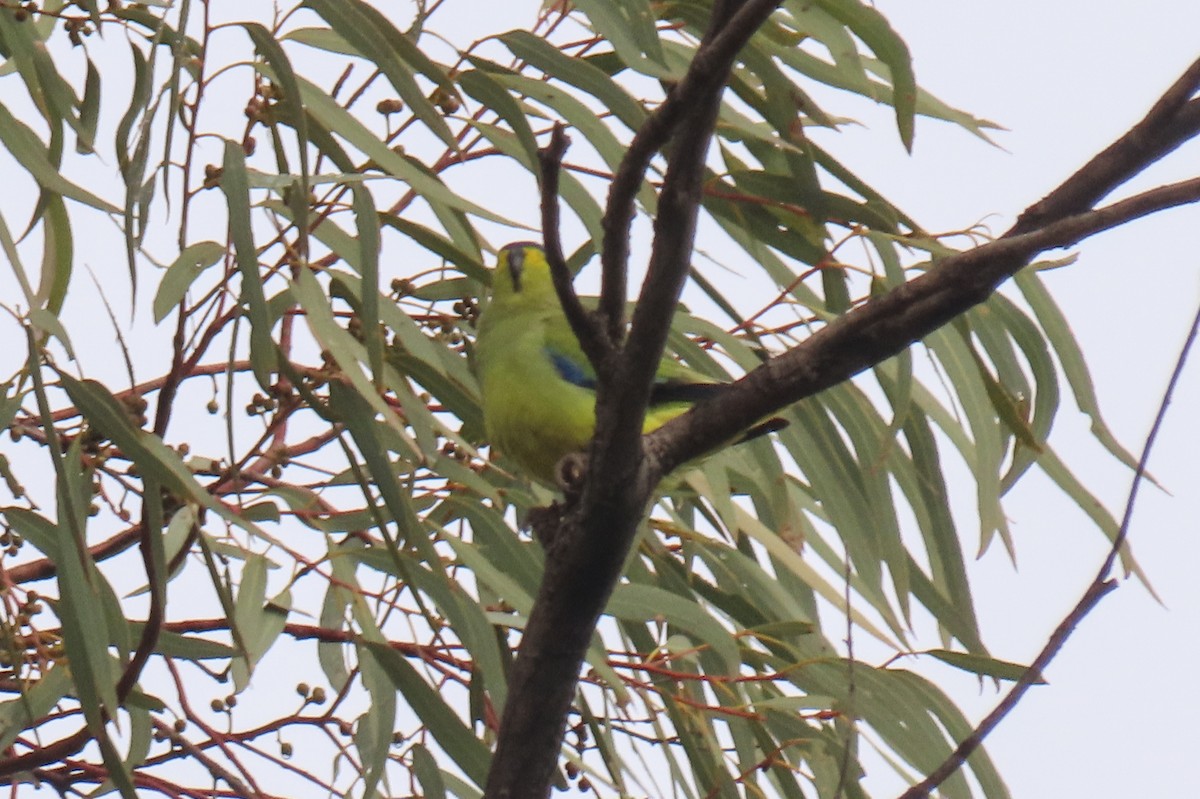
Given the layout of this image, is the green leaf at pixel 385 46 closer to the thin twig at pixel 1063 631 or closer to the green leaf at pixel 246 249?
the green leaf at pixel 246 249

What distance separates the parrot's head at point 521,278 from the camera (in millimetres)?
2248

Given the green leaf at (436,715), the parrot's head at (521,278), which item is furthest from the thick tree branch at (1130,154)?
the parrot's head at (521,278)

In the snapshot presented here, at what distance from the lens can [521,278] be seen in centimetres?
228

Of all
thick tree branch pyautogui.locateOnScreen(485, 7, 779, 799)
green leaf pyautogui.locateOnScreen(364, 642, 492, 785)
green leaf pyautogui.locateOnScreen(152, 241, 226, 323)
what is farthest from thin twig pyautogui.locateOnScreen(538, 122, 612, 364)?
green leaf pyautogui.locateOnScreen(364, 642, 492, 785)

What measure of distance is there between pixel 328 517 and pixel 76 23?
0.56 metres

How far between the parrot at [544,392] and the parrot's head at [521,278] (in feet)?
0.53

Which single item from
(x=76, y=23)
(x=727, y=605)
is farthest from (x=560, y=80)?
(x=727, y=605)

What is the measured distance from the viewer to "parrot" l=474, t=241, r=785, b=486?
177cm

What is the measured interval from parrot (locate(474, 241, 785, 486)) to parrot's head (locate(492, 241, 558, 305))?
0.16 meters

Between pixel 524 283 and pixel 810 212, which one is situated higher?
pixel 524 283

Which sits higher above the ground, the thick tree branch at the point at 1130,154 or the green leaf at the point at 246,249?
the green leaf at the point at 246,249

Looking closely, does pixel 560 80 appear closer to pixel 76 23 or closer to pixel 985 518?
pixel 76 23

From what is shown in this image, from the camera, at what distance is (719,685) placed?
5.41 feet

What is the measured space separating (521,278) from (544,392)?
0.46 metres
